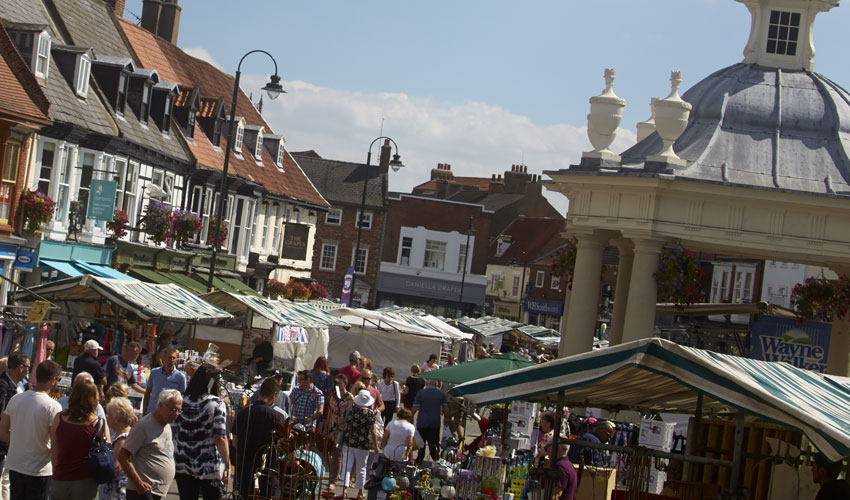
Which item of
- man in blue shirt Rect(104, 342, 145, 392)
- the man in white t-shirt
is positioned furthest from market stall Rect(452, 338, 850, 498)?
man in blue shirt Rect(104, 342, 145, 392)

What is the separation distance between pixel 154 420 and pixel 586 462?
6.45m

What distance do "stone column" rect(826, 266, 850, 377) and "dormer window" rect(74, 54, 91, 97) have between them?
21119 millimetres

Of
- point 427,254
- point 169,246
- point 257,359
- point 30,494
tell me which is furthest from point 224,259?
point 427,254

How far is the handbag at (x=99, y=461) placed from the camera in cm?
1002

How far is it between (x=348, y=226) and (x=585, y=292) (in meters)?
64.3

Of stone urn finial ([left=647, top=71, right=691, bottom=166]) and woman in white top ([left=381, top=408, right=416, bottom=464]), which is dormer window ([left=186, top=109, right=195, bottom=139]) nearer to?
stone urn finial ([left=647, top=71, right=691, bottom=166])

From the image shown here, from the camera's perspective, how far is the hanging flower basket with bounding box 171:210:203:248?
129 feet

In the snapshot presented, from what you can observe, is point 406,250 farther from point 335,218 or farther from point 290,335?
point 290,335

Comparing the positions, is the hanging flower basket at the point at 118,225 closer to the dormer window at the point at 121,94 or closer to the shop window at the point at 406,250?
the dormer window at the point at 121,94

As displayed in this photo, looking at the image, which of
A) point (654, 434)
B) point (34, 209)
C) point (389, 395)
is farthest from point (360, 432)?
point (34, 209)

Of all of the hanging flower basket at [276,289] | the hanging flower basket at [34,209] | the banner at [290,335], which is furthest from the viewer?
the hanging flower basket at [276,289]

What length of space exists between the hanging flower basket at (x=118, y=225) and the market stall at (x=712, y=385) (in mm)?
26303

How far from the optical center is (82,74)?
33.6 metres

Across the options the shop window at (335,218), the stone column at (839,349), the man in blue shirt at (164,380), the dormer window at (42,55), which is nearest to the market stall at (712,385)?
the man in blue shirt at (164,380)
